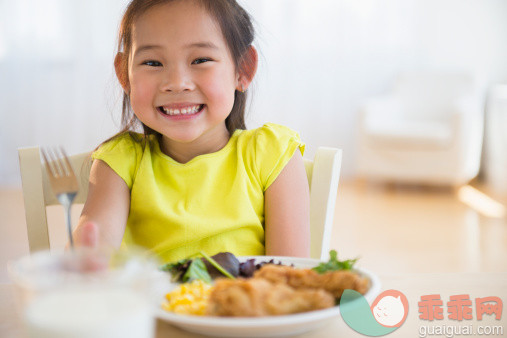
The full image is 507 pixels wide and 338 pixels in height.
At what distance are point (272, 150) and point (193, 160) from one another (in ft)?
0.53

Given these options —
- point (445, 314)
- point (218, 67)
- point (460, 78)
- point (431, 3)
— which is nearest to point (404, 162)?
point (460, 78)

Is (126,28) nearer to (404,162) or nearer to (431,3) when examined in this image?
(404,162)

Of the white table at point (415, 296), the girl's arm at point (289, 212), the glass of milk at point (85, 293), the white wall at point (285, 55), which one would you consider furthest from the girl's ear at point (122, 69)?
the white wall at point (285, 55)

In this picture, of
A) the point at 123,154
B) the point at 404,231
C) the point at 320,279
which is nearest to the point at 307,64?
the point at 404,231

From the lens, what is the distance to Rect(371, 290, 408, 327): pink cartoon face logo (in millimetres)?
756

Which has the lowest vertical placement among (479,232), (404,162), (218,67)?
(479,232)

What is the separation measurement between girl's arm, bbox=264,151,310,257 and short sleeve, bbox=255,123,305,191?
12mm

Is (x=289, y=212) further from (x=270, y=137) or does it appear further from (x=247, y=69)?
(x=247, y=69)

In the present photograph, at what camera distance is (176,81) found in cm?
112

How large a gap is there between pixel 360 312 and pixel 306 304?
0.29ft

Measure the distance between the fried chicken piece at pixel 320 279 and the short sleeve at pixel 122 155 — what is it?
0.56 metres

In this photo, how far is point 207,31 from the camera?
1.17m

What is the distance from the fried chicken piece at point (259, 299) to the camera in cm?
65

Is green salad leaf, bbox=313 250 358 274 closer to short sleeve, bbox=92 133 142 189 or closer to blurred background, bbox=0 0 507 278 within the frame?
short sleeve, bbox=92 133 142 189
